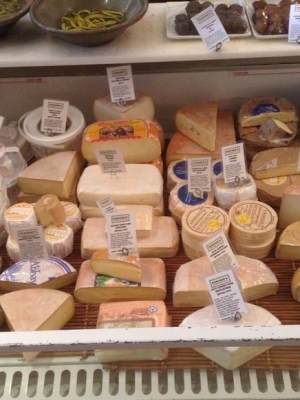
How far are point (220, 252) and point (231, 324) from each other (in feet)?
→ 0.63

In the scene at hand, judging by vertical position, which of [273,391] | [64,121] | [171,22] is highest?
[171,22]

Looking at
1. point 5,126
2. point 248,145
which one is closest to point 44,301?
point 5,126

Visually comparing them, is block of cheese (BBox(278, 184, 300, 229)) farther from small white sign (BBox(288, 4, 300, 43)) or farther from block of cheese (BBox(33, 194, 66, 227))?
block of cheese (BBox(33, 194, 66, 227))

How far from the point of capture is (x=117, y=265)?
4.89ft

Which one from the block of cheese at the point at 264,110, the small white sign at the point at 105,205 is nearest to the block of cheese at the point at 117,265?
the small white sign at the point at 105,205

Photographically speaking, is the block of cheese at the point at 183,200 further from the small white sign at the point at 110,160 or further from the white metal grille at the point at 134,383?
the white metal grille at the point at 134,383

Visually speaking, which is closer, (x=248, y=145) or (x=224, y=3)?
(x=224, y=3)

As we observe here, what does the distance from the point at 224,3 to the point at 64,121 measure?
2.24 ft

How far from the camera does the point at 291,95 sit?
201 cm

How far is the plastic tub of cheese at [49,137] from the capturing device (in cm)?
181

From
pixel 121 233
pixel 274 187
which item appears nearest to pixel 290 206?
pixel 274 187

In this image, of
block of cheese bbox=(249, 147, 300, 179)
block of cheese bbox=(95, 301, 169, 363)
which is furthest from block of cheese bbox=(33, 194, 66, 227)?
block of cheese bbox=(249, 147, 300, 179)

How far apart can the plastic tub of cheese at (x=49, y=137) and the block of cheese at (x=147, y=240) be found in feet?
1.10

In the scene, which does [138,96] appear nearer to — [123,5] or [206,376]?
[123,5]
